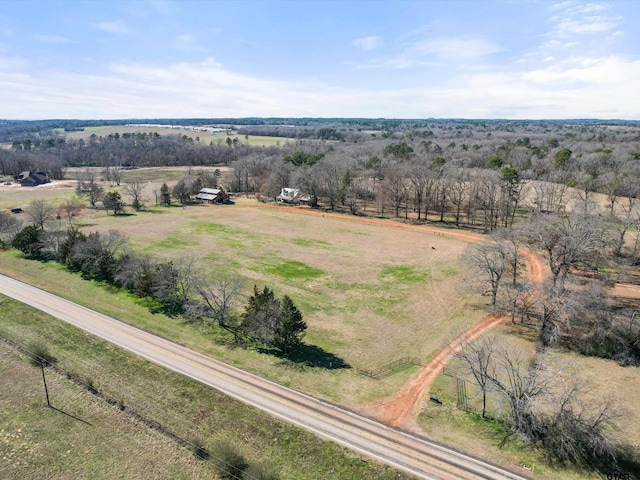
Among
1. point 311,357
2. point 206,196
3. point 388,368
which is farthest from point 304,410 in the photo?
point 206,196

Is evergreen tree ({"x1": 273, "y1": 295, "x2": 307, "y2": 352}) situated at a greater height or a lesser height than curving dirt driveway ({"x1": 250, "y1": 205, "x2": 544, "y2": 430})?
greater

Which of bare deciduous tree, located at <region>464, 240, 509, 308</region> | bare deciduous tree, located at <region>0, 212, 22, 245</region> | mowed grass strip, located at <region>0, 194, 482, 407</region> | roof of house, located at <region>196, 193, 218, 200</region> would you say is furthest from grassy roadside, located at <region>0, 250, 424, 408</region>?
roof of house, located at <region>196, 193, 218, 200</region>

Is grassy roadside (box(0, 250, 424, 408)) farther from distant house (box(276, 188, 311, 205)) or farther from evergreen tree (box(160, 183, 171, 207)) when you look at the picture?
distant house (box(276, 188, 311, 205))

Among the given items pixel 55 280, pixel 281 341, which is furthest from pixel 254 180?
pixel 281 341

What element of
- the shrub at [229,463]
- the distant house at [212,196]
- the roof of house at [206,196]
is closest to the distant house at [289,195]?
the distant house at [212,196]

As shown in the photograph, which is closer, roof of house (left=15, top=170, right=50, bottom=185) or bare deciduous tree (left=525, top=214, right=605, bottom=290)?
bare deciduous tree (left=525, top=214, right=605, bottom=290)

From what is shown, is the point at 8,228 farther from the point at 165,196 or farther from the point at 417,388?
the point at 417,388

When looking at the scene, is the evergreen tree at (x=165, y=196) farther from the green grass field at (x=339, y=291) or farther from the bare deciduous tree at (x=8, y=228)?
the bare deciduous tree at (x=8, y=228)
